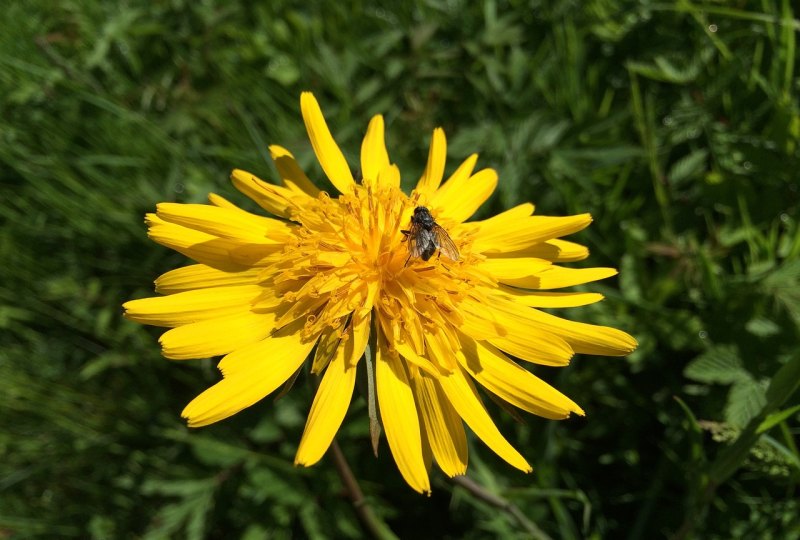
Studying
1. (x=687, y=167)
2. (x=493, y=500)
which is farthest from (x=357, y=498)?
(x=687, y=167)

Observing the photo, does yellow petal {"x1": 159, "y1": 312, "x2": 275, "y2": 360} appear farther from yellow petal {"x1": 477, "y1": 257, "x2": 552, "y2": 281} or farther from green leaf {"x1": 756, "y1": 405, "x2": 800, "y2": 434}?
green leaf {"x1": 756, "y1": 405, "x2": 800, "y2": 434}

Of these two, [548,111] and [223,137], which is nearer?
[548,111]

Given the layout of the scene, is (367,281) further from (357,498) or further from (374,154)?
(357,498)

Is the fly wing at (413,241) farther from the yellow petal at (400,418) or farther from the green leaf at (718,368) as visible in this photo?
the green leaf at (718,368)

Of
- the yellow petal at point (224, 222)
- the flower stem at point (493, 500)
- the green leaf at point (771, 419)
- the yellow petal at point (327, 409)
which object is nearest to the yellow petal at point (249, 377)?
the yellow petal at point (327, 409)

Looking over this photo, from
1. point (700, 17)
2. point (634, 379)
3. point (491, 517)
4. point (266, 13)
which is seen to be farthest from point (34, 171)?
point (700, 17)

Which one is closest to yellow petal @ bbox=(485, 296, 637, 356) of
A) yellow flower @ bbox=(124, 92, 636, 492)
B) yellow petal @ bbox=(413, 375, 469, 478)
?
yellow flower @ bbox=(124, 92, 636, 492)

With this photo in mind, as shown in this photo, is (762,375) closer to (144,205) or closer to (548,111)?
(548,111)
